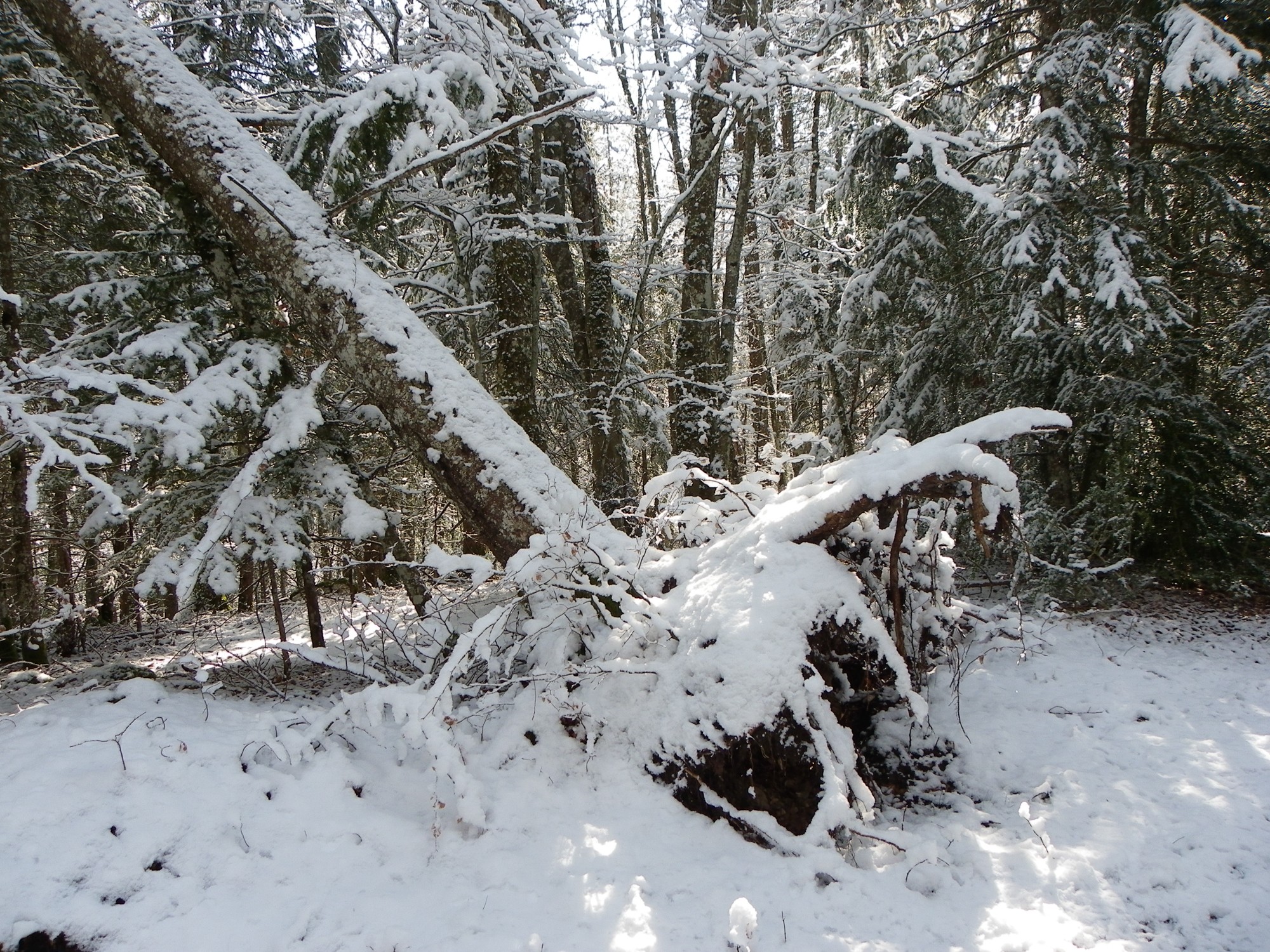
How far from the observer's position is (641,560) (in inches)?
164

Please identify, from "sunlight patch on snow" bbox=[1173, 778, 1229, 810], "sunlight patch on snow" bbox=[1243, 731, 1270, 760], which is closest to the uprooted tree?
"sunlight patch on snow" bbox=[1173, 778, 1229, 810]

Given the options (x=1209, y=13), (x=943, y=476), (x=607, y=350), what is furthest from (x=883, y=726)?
(x=1209, y=13)

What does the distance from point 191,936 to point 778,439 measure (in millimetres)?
13656

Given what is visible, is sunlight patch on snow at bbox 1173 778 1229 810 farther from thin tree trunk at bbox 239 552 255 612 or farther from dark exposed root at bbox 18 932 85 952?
thin tree trunk at bbox 239 552 255 612

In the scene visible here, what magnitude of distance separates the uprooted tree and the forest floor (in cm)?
26

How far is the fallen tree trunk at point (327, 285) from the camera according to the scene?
421 centimetres

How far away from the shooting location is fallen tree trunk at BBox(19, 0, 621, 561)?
4.21 metres

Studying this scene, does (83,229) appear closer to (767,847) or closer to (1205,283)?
(767,847)

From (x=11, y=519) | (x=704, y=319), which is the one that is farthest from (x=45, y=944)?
(x=704, y=319)

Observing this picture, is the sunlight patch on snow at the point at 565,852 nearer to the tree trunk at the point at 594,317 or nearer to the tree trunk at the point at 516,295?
the tree trunk at the point at 516,295

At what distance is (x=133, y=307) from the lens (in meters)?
4.78

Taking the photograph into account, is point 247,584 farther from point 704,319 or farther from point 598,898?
point 598,898

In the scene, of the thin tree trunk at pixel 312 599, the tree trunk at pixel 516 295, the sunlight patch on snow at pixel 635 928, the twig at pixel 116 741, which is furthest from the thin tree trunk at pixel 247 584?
the sunlight patch on snow at pixel 635 928

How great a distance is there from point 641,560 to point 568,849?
1750 mm
